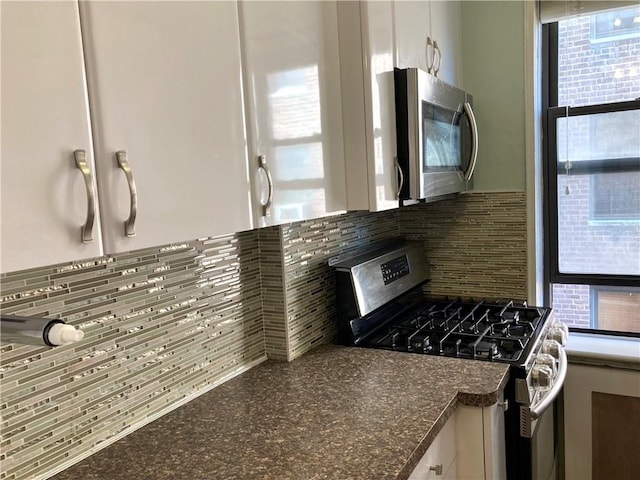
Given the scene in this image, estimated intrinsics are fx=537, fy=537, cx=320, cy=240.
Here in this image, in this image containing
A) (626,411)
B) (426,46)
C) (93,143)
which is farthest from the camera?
(626,411)

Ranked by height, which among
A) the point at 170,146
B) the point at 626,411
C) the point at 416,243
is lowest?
the point at 626,411

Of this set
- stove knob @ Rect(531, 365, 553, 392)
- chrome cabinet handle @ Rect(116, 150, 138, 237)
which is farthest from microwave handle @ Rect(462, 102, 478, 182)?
chrome cabinet handle @ Rect(116, 150, 138, 237)

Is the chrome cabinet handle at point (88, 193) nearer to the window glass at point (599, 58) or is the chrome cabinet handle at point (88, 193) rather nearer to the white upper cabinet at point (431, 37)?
the white upper cabinet at point (431, 37)

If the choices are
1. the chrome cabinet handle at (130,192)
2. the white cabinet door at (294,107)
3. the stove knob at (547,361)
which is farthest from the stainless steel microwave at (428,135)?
the chrome cabinet handle at (130,192)

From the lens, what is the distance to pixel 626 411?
2.02m

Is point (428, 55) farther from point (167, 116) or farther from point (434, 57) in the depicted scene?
point (167, 116)

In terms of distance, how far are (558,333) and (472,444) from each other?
27.5 inches

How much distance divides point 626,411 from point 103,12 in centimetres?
215

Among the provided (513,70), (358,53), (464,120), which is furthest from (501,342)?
(513,70)

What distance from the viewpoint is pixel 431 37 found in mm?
1927

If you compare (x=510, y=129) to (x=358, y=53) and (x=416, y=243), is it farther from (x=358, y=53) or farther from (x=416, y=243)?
(x=358, y=53)

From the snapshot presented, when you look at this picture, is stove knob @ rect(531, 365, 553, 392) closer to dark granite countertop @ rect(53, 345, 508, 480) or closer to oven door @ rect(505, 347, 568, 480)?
oven door @ rect(505, 347, 568, 480)

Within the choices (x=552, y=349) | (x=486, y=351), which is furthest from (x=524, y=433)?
(x=552, y=349)

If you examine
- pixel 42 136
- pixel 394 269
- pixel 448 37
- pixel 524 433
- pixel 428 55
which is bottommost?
pixel 524 433
